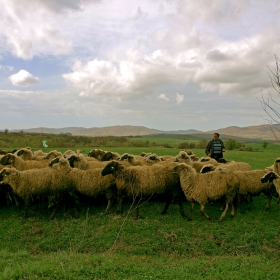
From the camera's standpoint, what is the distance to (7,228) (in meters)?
8.19

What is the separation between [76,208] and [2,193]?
10.1ft

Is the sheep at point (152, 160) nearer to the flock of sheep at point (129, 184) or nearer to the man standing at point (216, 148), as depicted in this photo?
the flock of sheep at point (129, 184)

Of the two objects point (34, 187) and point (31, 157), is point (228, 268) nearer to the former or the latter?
point (34, 187)

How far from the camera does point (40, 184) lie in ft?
29.0

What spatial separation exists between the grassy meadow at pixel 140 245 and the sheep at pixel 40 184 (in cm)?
69

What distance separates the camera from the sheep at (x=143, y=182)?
9.16 meters

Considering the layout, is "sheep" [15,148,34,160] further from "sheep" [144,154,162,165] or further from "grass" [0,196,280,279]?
"sheep" [144,154,162,165]

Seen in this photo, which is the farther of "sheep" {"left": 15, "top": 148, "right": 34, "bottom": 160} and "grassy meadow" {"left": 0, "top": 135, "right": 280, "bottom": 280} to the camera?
"sheep" {"left": 15, "top": 148, "right": 34, "bottom": 160}

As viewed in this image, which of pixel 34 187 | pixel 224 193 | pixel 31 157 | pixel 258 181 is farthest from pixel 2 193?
pixel 258 181

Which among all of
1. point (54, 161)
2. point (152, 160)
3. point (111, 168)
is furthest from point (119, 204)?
point (152, 160)

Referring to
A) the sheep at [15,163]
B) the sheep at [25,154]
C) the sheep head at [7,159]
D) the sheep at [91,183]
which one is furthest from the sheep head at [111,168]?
the sheep at [25,154]

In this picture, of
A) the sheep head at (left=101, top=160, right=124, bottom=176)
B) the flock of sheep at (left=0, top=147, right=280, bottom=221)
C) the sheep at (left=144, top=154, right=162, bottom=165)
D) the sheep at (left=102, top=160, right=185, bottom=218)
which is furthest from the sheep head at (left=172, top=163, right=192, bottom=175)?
the sheep at (left=144, top=154, right=162, bottom=165)

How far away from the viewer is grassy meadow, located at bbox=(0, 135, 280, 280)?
5.49 m

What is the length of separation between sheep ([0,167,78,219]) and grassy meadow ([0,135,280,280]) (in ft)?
2.27
